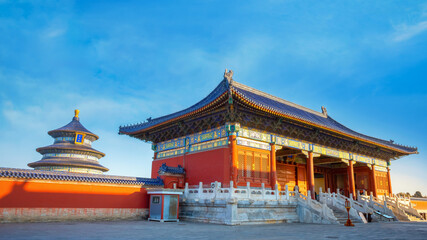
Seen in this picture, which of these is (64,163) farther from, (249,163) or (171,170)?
(249,163)

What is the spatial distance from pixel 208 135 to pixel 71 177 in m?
8.02

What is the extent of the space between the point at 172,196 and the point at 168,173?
3295 mm

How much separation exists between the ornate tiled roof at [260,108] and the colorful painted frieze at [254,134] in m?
1.76

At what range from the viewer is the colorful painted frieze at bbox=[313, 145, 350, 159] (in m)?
22.9

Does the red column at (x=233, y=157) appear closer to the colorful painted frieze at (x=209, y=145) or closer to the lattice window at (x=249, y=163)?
the colorful painted frieze at (x=209, y=145)

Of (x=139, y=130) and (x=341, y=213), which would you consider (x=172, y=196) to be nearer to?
(x=139, y=130)

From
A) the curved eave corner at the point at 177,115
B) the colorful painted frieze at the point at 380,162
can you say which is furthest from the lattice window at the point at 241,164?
the colorful painted frieze at the point at 380,162

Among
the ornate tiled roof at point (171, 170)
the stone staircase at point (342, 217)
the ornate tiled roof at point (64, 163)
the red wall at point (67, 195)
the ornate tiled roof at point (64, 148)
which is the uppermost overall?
the ornate tiled roof at point (64, 148)

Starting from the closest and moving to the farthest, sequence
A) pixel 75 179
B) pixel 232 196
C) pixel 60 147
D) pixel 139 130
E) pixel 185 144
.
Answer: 1. pixel 232 196
2. pixel 75 179
3. pixel 185 144
4. pixel 139 130
5. pixel 60 147

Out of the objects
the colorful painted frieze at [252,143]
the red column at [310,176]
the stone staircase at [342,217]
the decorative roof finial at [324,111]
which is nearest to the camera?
the stone staircase at [342,217]

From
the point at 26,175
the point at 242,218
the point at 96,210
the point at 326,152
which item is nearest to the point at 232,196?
the point at 242,218

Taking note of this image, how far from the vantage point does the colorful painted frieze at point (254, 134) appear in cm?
1838

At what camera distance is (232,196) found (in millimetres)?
14555

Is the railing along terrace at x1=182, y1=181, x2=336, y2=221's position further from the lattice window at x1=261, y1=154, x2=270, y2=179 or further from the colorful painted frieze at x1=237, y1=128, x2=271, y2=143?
the colorful painted frieze at x1=237, y1=128, x2=271, y2=143
